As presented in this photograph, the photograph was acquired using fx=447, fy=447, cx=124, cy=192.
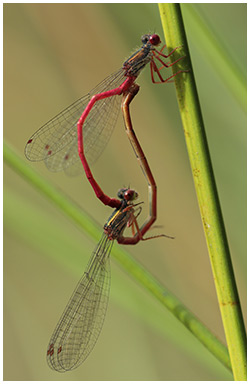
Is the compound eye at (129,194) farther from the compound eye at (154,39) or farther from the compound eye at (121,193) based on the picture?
the compound eye at (154,39)

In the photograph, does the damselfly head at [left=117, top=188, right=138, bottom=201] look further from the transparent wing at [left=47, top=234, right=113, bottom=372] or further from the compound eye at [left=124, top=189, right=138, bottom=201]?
the transparent wing at [left=47, top=234, right=113, bottom=372]

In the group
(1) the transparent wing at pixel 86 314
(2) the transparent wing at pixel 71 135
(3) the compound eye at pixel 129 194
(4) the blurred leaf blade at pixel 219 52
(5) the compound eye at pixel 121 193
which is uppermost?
(2) the transparent wing at pixel 71 135

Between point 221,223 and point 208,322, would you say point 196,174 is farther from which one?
point 208,322

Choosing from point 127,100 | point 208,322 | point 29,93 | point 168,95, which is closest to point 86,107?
point 127,100

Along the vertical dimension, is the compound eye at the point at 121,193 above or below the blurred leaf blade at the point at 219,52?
below

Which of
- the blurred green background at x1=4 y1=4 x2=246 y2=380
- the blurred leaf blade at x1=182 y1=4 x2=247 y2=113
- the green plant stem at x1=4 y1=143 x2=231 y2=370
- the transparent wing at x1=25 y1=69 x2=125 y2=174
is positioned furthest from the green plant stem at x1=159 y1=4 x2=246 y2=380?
the blurred green background at x1=4 y1=4 x2=246 y2=380

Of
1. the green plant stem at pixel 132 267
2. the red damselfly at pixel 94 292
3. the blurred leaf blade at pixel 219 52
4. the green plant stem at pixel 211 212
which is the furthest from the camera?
the red damselfly at pixel 94 292

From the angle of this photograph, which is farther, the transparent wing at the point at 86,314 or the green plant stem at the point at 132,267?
the transparent wing at the point at 86,314

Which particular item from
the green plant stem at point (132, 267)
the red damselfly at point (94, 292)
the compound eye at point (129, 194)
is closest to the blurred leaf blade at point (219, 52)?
the red damselfly at point (94, 292)
